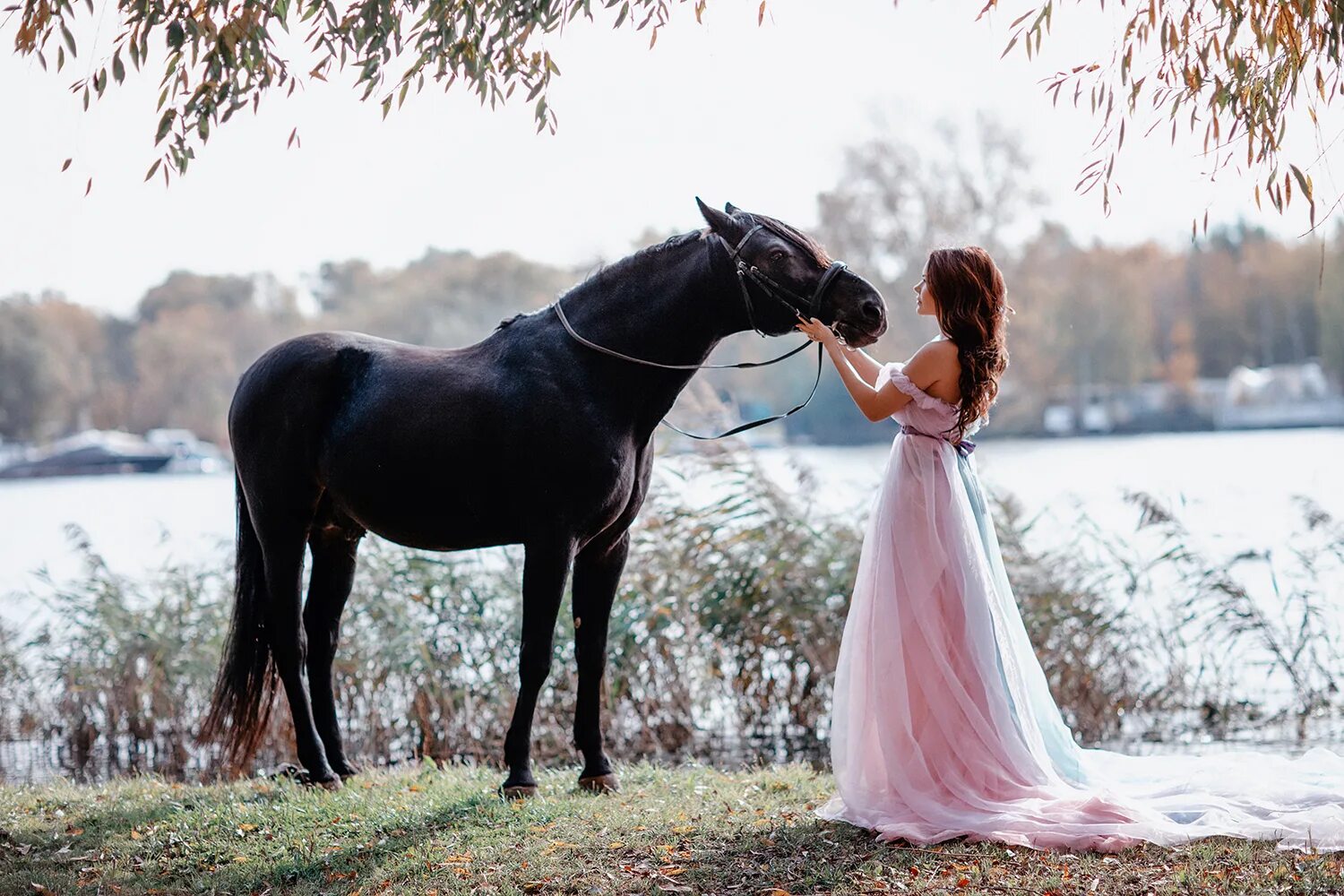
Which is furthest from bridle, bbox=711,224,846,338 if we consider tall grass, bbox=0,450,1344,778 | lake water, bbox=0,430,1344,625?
lake water, bbox=0,430,1344,625

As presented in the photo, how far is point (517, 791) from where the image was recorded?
4.68m

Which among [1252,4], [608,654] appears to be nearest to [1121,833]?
[1252,4]

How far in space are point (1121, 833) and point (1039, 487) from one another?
1858 cm

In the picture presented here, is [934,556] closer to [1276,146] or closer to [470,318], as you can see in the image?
[1276,146]

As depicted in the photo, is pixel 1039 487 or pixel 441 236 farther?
pixel 441 236

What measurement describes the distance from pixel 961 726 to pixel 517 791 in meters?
1.73

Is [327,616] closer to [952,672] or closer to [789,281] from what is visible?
[789,281]

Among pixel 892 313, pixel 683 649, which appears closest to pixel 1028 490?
pixel 892 313

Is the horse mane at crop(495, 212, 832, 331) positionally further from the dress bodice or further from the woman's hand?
the dress bodice

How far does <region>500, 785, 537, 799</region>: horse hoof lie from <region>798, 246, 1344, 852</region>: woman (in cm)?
116

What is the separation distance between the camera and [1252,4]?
4109 millimetres

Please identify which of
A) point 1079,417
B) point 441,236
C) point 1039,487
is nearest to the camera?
point 1039,487

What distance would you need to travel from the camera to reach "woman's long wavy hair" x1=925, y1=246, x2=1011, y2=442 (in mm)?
4207

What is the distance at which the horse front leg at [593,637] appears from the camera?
16.0 ft
